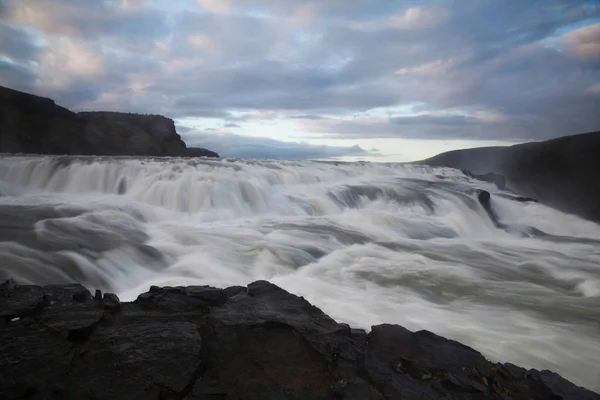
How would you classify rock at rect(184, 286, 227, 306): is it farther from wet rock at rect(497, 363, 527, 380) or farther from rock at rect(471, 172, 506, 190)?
rock at rect(471, 172, 506, 190)

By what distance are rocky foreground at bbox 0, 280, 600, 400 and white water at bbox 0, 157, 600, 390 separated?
4.89 feet

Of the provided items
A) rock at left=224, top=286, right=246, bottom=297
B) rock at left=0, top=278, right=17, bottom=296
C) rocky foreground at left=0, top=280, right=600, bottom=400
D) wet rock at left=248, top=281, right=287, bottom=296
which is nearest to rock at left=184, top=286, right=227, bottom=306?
rocky foreground at left=0, top=280, right=600, bottom=400

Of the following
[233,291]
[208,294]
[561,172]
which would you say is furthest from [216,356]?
[561,172]

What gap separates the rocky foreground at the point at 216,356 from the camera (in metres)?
2.65

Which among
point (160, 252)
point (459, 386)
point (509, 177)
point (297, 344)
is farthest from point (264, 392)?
point (509, 177)

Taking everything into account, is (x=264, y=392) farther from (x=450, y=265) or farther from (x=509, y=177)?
(x=509, y=177)

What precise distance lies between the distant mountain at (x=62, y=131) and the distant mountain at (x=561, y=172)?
50.7 meters

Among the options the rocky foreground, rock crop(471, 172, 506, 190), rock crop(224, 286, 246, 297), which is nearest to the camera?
the rocky foreground

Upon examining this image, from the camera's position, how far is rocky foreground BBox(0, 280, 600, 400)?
2.65 m

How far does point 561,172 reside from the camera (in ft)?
125

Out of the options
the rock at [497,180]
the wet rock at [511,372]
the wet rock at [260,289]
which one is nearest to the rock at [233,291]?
the wet rock at [260,289]

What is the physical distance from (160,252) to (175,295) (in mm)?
4588

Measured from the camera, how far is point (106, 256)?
7.31m

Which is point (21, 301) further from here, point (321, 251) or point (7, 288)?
point (321, 251)
